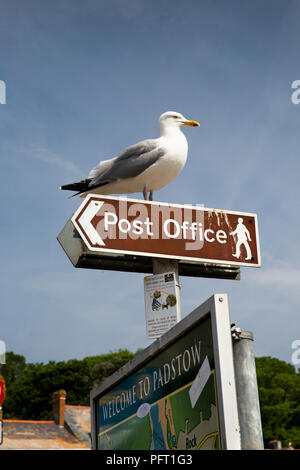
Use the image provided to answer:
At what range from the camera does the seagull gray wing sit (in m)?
4.88

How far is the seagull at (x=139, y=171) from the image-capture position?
487 centimetres

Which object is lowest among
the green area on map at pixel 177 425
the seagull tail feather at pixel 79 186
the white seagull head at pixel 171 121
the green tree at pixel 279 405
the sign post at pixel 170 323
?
the green area on map at pixel 177 425

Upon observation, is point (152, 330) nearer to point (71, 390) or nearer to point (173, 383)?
point (173, 383)

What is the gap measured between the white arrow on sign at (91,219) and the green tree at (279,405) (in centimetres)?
4713

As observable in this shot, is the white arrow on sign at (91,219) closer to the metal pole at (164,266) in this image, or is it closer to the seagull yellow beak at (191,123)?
the metal pole at (164,266)

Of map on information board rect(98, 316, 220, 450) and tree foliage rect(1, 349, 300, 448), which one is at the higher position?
tree foliage rect(1, 349, 300, 448)

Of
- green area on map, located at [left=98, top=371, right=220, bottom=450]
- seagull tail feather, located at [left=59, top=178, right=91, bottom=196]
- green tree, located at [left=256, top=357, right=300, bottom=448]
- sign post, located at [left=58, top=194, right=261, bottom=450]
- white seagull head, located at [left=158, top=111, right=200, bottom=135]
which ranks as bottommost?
green area on map, located at [left=98, top=371, right=220, bottom=450]

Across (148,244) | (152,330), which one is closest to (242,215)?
(148,244)

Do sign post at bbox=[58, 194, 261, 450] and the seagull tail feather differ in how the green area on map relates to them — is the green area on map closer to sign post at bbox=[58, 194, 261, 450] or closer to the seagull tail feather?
sign post at bbox=[58, 194, 261, 450]

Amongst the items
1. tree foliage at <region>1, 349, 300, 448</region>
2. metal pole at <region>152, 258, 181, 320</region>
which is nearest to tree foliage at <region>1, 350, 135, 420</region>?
tree foliage at <region>1, 349, 300, 448</region>

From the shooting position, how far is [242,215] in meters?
4.06

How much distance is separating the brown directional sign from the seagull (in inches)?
35.2

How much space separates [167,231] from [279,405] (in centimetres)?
4916

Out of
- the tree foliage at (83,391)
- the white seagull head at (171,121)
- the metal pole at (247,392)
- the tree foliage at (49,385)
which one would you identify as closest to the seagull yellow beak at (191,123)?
the white seagull head at (171,121)
